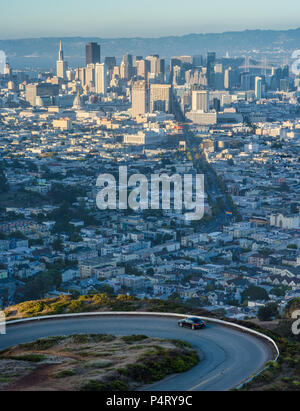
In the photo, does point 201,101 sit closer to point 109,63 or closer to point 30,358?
point 109,63

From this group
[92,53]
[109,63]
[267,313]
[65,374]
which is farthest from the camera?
[92,53]

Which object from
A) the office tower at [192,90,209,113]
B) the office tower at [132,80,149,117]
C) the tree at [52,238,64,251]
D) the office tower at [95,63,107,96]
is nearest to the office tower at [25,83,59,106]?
the office tower at [95,63,107,96]

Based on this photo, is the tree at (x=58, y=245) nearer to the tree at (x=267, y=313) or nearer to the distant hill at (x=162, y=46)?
the tree at (x=267, y=313)

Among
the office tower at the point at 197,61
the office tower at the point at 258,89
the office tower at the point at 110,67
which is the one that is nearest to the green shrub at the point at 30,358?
the office tower at the point at 258,89

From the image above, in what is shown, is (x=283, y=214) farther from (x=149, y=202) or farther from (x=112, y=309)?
(x=112, y=309)

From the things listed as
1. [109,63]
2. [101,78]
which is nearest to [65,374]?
[101,78]

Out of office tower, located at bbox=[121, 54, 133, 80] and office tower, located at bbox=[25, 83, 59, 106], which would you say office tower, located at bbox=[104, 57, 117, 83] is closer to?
office tower, located at bbox=[121, 54, 133, 80]
